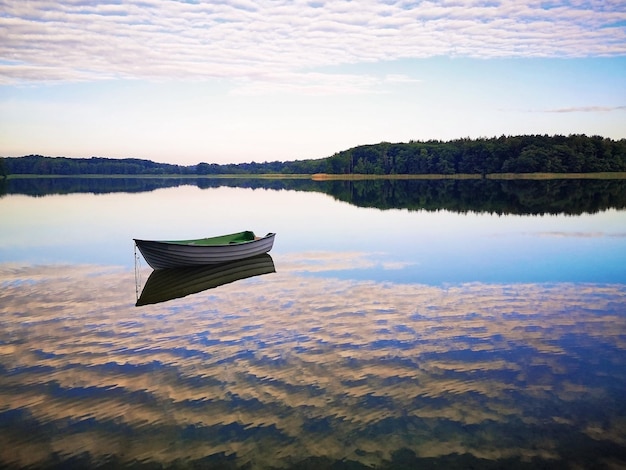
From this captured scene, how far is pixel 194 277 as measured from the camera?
18.6m

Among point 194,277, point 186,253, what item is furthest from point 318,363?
point 186,253

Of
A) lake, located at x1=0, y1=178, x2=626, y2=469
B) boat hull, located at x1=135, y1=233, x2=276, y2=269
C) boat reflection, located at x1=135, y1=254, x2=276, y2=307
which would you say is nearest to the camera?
lake, located at x1=0, y1=178, x2=626, y2=469

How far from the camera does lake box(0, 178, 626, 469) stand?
6.98m

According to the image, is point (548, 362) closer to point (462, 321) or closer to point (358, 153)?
point (462, 321)

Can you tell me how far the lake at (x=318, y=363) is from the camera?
275 inches

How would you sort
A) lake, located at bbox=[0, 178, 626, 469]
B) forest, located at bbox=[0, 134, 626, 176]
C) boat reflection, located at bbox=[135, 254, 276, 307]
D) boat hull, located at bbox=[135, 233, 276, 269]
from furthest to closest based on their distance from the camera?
forest, located at bbox=[0, 134, 626, 176], boat hull, located at bbox=[135, 233, 276, 269], boat reflection, located at bbox=[135, 254, 276, 307], lake, located at bbox=[0, 178, 626, 469]

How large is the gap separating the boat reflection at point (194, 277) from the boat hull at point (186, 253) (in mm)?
232

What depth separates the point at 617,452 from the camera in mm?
6699

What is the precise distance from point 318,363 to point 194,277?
9694mm

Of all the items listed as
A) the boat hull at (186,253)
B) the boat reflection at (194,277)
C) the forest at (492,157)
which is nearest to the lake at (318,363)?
the boat reflection at (194,277)

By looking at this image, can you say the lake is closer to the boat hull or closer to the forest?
the boat hull

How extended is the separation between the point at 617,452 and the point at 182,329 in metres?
8.84

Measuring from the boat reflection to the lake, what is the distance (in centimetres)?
14

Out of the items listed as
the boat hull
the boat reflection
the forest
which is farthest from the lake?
the forest
